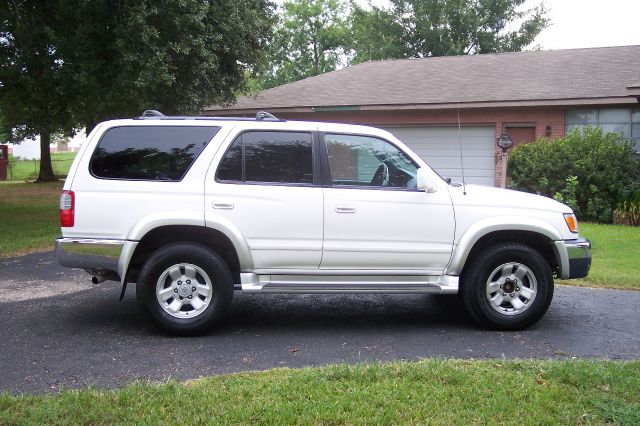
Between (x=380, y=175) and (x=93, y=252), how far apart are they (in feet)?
8.80

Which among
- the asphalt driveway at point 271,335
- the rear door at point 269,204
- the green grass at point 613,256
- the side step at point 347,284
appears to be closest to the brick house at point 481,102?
the green grass at point 613,256

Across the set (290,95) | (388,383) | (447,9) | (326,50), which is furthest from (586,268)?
(326,50)

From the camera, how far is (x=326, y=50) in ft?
160

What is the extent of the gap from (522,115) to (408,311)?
1126 centimetres

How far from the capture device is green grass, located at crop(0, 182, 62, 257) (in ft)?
37.3

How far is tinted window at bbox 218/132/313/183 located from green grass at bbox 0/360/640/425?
1.99m

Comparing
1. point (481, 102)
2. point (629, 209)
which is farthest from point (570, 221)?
point (481, 102)

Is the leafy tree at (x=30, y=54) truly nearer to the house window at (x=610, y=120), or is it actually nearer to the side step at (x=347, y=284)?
the side step at (x=347, y=284)

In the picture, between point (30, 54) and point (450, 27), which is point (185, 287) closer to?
point (30, 54)

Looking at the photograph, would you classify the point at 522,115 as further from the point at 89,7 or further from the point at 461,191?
the point at 461,191

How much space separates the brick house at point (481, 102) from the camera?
1636 centimetres

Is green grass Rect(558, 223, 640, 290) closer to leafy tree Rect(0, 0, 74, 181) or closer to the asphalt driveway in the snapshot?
the asphalt driveway

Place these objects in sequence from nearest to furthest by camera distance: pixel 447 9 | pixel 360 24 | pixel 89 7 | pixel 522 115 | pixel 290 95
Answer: pixel 89 7, pixel 522 115, pixel 290 95, pixel 447 9, pixel 360 24

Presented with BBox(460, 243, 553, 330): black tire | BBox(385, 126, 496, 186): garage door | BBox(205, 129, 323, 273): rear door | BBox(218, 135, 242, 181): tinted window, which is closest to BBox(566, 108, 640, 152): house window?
BBox(385, 126, 496, 186): garage door
